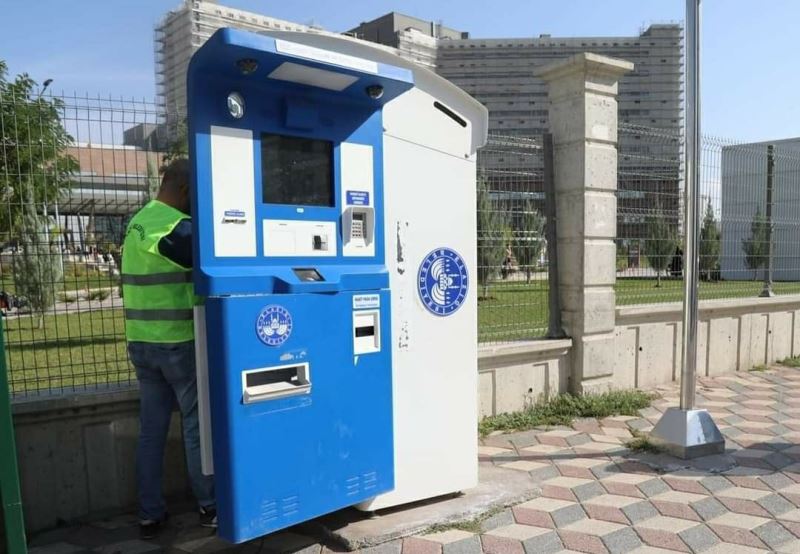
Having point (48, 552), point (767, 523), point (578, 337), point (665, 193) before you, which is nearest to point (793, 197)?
point (665, 193)

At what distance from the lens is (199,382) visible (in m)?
2.71

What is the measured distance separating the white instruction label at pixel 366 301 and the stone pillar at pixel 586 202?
3.01 metres

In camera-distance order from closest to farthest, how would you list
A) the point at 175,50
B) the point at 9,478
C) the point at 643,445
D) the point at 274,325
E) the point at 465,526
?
the point at 9,478, the point at 274,325, the point at 465,526, the point at 643,445, the point at 175,50

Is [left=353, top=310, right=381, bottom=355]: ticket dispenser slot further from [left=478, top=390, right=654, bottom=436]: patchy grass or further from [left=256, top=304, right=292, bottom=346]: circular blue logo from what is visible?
[left=478, top=390, right=654, bottom=436]: patchy grass

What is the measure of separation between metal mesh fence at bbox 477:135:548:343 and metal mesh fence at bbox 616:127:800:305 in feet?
3.33

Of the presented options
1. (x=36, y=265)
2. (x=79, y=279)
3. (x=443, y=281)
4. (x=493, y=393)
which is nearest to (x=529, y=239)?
(x=493, y=393)

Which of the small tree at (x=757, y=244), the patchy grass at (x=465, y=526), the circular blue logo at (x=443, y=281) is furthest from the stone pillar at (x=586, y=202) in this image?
the small tree at (x=757, y=244)

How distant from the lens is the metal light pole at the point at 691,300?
4.25m

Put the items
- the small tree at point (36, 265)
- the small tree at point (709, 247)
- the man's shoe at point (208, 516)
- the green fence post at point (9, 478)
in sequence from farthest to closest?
the small tree at point (709, 247) < the small tree at point (36, 265) < the man's shoe at point (208, 516) < the green fence post at point (9, 478)

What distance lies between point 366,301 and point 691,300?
2663 millimetres

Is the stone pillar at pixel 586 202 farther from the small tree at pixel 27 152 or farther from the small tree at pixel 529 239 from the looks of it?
the small tree at pixel 27 152

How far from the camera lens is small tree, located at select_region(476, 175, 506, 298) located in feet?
17.5

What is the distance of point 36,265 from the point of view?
3.74m

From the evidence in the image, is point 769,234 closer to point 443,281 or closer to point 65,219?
point 443,281
